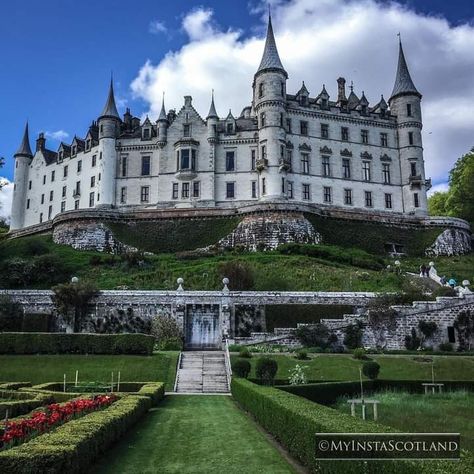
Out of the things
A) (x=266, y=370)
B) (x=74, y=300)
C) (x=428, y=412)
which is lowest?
(x=428, y=412)

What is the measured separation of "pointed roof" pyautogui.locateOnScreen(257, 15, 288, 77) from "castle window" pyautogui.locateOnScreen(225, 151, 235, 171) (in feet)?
35.8

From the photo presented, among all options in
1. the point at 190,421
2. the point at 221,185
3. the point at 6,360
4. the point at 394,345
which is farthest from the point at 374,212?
the point at 190,421

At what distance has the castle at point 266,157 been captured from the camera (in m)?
67.1

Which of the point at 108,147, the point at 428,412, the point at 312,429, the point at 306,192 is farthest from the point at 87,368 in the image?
the point at 108,147

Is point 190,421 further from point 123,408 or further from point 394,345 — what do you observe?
point 394,345

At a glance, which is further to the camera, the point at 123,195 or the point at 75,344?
the point at 123,195

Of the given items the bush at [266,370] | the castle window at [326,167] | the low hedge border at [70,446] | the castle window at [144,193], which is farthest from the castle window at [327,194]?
the low hedge border at [70,446]

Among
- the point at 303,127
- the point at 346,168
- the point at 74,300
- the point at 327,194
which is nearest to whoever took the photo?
the point at 74,300

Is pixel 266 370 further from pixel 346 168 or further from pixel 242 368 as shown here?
pixel 346 168

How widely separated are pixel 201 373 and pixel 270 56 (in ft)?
168

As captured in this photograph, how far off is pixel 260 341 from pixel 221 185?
114 feet

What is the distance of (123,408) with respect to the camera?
1441 centimetres

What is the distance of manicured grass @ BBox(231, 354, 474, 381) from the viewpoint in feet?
89.4

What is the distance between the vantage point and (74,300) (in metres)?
38.8
